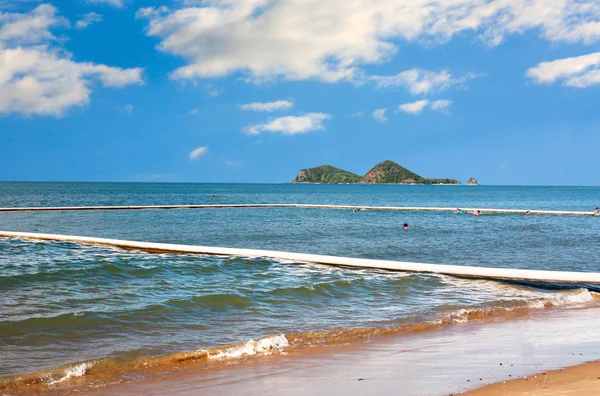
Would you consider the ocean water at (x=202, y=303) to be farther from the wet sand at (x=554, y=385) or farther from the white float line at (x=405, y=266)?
the wet sand at (x=554, y=385)

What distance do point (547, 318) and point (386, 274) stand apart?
543cm

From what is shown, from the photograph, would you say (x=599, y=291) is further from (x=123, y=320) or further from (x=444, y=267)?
(x=123, y=320)

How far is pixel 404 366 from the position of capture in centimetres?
635

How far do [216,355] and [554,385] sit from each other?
14.3 ft

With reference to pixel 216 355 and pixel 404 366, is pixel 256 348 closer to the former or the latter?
pixel 216 355

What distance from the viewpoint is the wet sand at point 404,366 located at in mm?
5492

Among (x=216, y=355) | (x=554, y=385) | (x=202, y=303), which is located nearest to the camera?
(x=554, y=385)

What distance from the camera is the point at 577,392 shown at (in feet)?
16.5

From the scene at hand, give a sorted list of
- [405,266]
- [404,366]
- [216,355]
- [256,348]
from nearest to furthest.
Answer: [404,366] < [216,355] < [256,348] < [405,266]

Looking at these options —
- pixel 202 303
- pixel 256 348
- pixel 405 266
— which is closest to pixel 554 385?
pixel 256 348

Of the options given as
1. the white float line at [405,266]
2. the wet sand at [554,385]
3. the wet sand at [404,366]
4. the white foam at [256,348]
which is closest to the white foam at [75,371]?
the wet sand at [404,366]

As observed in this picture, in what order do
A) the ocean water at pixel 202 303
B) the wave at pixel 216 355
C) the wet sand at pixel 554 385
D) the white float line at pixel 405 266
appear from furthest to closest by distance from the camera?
the white float line at pixel 405 266 < the ocean water at pixel 202 303 < the wave at pixel 216 355 < the wet sand at pixel 554 385

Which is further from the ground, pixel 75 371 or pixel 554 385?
pixel 554 385

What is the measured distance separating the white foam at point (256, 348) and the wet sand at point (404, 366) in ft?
1.11
